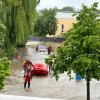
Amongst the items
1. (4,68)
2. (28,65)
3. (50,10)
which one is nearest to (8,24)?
(28,65)

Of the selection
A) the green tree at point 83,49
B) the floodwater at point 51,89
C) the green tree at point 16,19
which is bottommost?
the floodwater at point 51,89

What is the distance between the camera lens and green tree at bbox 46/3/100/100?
15.8 meters

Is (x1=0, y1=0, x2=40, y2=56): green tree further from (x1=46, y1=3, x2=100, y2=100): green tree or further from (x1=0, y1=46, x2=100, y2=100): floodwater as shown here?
(x1=46, y1=3, x2=100, y2=100): green tree

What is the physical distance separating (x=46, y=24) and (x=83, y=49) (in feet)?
218

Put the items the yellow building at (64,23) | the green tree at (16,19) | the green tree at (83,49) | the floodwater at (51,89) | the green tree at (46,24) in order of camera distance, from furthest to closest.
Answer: the yellow building at (64,23), the green tree at (46,24), the green tree at (16,19), the floodwater at (51,89), the green tree at (83,49)

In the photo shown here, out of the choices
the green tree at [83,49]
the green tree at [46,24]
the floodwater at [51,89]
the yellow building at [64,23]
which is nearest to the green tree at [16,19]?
the floodwater at [51,89]

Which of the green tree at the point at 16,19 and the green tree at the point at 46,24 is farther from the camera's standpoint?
the green tree at the point at 46,24

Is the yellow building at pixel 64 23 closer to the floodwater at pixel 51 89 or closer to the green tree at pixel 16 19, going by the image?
the green tree at pixel 16 19

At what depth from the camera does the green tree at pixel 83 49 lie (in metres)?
15.8

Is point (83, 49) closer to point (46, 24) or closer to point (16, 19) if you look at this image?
point (16, 19)

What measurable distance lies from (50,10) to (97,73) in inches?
2814

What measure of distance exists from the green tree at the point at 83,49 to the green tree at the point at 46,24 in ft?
211

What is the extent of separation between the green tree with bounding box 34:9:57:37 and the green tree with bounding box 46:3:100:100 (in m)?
64.4

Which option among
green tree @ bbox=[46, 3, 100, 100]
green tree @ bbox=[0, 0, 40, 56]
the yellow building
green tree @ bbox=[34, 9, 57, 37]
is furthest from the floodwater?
the yellow building
